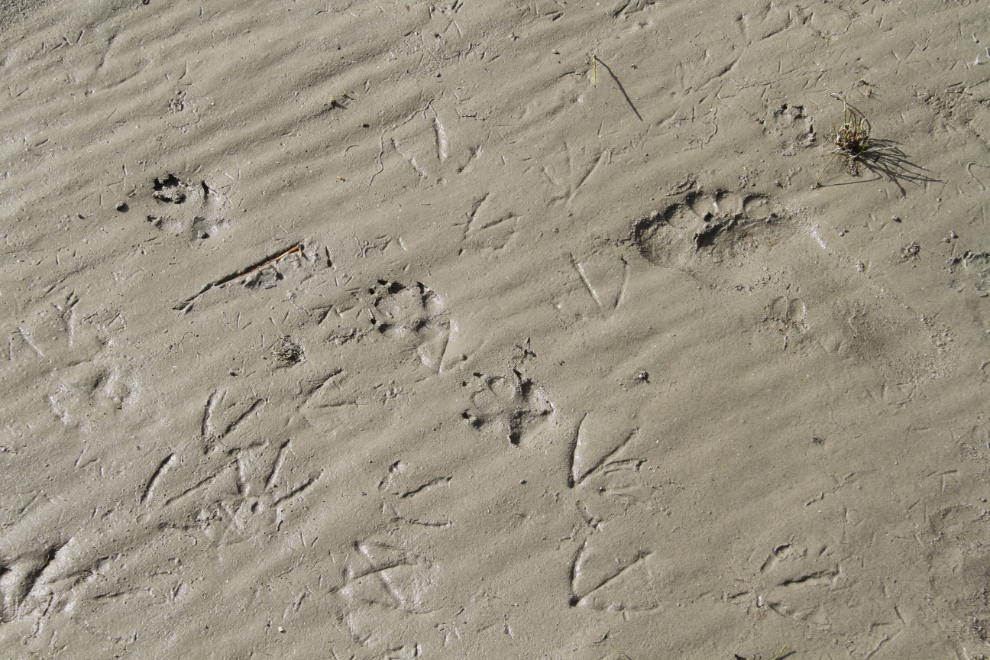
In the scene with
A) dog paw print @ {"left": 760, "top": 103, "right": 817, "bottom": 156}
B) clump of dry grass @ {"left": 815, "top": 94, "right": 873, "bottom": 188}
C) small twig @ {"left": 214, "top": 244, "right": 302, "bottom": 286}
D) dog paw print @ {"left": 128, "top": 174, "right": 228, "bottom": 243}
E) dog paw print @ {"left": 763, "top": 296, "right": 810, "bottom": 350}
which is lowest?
dog paw print @ {"left": 763, "top": 296, "right": 810, "bottom": 350}

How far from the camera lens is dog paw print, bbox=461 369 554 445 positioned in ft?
7.88

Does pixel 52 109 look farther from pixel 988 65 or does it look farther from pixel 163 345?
pixel 988 65

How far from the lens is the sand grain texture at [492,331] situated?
231 cm

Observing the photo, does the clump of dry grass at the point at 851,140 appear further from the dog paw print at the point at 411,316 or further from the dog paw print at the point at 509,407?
the dog paw print at the point at 411,316

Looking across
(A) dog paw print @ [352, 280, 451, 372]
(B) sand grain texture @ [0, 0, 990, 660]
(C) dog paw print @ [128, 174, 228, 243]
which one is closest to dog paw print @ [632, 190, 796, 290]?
(B) sand grain texture @ [0, 0, 990, 660]

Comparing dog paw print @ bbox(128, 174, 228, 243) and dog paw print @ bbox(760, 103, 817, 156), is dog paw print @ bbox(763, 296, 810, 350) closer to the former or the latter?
dog paw print @ bbox(760, 103, 817, 156)

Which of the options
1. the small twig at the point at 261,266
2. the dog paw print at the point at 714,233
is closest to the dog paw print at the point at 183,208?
the small twig at the point at 261,266

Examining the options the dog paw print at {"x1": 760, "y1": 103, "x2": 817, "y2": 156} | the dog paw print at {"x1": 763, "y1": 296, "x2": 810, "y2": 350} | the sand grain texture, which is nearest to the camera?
the sand grain texture

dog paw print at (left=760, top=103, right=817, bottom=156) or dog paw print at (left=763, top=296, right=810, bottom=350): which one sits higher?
dog paw print at (left=760, top=103, right=817, bottom=156)

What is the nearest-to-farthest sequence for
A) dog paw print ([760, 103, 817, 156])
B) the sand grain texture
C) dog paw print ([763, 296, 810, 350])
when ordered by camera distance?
the sand grain texture, dog paw print ([763, 296, 810, 350]), dog paw print ([760, 103, 817, 156])

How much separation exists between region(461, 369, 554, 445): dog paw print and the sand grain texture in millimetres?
12

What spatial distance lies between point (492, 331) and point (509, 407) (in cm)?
30

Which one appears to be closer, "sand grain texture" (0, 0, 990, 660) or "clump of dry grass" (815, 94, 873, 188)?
"sand grain texture" (0, 0, 990, 660)

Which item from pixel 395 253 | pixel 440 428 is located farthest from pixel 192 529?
pixel 395 253
